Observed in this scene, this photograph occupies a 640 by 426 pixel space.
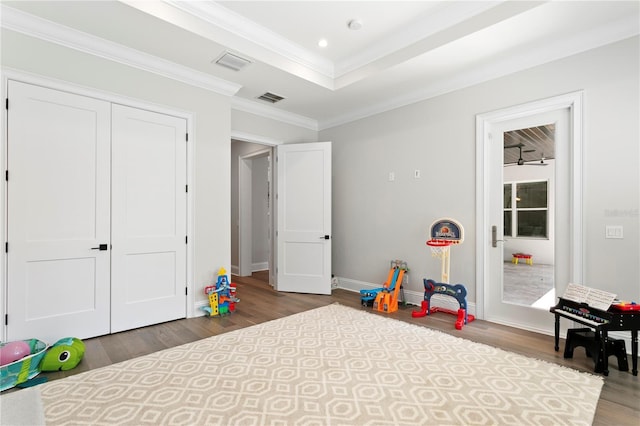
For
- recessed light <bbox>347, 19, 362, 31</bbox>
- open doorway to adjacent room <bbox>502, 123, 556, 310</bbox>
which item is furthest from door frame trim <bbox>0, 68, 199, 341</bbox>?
open doorway to adjacent room <bbox>502, 123, 556, 310</bbox>

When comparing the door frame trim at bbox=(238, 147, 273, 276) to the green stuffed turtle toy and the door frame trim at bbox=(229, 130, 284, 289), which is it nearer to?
the door frame trim at bbox=(229, 130, 284, 289)

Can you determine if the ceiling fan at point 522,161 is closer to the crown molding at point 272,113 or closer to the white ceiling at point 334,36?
the white ceiling at point 334,36

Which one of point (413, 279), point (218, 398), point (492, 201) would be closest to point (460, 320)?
point (413, 279)

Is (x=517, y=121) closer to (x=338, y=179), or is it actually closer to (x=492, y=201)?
(x=492, y=201)

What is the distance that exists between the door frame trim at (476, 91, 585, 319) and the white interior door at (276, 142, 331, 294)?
6.89ft

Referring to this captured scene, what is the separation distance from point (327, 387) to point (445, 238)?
2.36 meters

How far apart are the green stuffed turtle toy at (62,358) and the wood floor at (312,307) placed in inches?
2.1

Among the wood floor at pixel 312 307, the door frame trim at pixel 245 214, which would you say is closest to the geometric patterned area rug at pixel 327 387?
the wood floor at pixel 312 307

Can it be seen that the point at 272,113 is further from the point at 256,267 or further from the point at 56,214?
the point at 256,267

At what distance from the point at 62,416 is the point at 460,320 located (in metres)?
3.36

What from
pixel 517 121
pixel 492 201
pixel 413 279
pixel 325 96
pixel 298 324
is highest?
pixel 325 96

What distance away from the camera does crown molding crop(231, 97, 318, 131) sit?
456 cm

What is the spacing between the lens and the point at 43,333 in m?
2.82

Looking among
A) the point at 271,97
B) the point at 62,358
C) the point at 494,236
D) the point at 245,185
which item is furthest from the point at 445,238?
the point at 245,185
